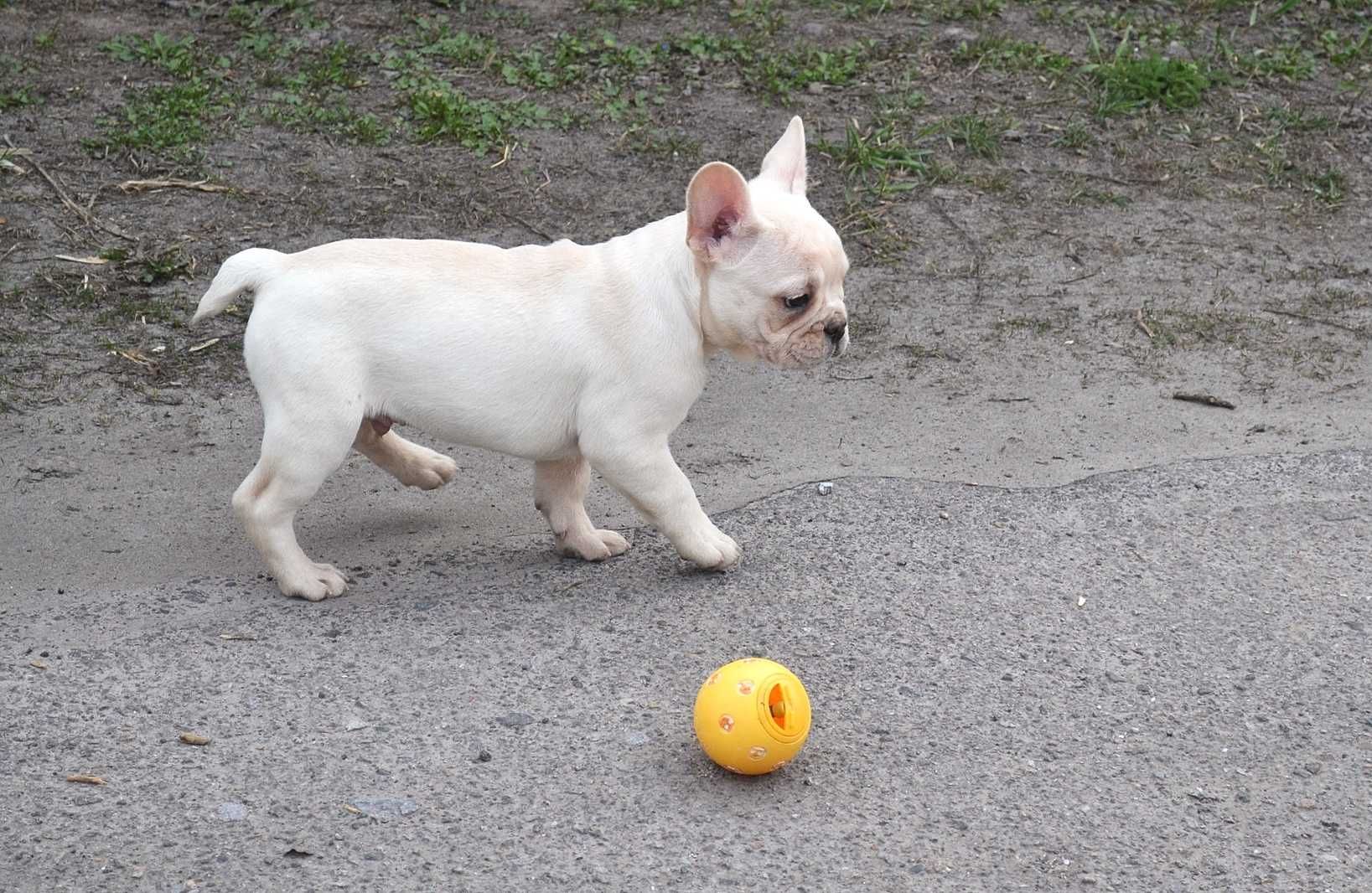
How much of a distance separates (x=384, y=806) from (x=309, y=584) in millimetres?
1086

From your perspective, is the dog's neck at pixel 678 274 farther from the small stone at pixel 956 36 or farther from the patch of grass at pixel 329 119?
the small stone at pixel 956 36

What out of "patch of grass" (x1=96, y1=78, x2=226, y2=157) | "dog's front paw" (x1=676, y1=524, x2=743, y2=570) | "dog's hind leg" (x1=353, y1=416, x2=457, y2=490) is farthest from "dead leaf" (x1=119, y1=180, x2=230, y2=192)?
"dog's front paw" (x1=676, y1=524, x2=743, y2=570)

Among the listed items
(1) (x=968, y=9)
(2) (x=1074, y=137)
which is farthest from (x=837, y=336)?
(1) (x=968, y=9)

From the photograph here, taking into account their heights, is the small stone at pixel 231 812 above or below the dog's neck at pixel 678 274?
below

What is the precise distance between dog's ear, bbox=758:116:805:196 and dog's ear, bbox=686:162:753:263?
0.43 meters

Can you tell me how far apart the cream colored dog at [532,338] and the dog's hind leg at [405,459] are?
0.42m

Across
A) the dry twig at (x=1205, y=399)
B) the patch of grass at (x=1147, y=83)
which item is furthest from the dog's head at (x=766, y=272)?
the patch of grass at (x=1147, y=83)

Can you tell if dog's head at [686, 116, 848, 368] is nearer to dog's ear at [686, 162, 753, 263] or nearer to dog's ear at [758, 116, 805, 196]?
dog's ear at [686, 162, 753, 263]

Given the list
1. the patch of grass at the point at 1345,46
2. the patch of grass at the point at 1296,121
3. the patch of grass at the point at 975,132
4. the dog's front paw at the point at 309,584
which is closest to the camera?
the dog's front paw at the point at 309,584

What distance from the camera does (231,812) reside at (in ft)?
11.5

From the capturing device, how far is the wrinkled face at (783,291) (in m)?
4.22

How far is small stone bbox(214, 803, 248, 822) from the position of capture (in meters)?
3.48

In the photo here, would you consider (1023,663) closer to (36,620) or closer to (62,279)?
(36,620)

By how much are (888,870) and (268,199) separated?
4835 millimetres
